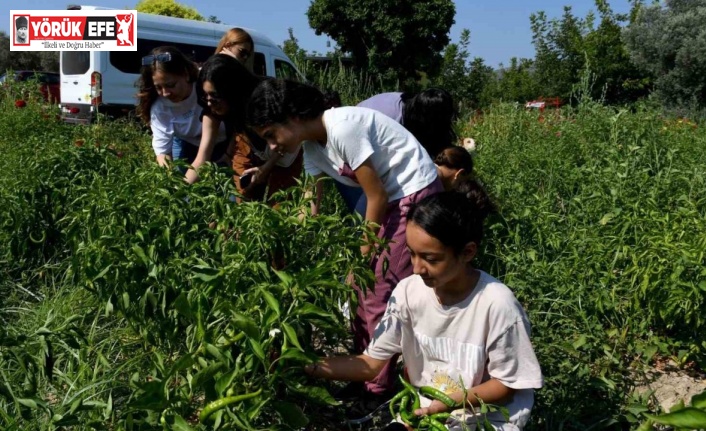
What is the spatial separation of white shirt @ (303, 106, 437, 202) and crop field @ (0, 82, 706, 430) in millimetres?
211

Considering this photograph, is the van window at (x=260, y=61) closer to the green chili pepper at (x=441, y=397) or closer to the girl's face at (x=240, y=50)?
the girl's face at (x=240, y=50)

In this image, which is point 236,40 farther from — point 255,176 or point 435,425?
point 435,425

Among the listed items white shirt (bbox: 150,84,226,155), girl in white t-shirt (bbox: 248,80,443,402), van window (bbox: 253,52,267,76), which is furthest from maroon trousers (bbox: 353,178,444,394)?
van window (bbox: 253,52,267,76)

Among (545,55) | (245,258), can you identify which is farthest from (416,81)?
(245,258)

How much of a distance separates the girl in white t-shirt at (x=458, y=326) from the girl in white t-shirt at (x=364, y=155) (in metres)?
0.37

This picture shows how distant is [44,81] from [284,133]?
14.7 meters

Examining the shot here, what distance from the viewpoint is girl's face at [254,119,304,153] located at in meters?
2.55

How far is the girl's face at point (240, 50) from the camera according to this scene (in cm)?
397

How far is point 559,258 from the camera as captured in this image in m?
3.16

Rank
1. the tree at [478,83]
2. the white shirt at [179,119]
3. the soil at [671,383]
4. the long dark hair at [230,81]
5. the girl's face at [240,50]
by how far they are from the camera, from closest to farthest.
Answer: the soil at [671,383] < the long dark hair at [230,81] < the white shirt at [179,119] < the girl's face at [240,50] < the tree at [478,83]

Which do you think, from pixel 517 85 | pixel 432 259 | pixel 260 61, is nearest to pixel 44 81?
pixel 260 61

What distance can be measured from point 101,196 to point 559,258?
1802mm

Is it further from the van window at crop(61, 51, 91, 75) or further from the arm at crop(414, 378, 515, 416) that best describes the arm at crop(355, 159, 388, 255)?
the van window at crop(61, 51, 91, 75)

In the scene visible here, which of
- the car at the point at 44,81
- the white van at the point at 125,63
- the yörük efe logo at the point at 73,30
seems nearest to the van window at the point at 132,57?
the white van at the point at 125,63
